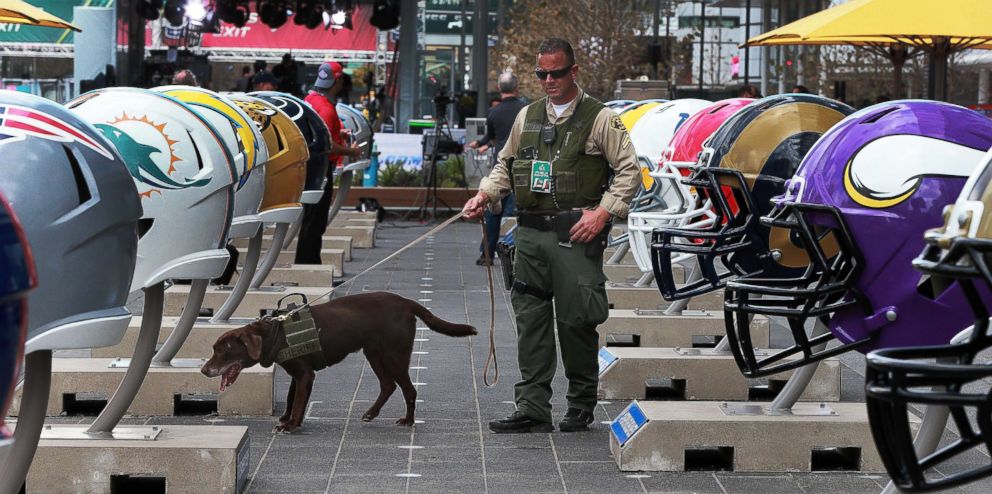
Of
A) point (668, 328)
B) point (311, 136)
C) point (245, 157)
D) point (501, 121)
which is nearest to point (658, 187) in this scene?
point (668, 328)

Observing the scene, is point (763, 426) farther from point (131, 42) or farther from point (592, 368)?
point (131, 42)

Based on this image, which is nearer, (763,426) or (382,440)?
(763,426)

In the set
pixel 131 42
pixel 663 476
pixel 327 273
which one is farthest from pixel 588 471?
pixel 131 42

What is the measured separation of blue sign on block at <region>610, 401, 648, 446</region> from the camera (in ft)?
23.2

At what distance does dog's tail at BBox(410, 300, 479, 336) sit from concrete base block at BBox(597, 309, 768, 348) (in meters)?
2.27

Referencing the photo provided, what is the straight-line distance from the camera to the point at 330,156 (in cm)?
1439

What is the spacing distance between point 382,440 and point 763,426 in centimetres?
189

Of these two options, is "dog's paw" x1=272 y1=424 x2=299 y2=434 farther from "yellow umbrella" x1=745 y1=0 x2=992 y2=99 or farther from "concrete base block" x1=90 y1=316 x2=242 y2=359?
"yellow umbrella" x1=745 y1=0 x2=992 y2=99

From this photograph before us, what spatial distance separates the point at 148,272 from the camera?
687 cm

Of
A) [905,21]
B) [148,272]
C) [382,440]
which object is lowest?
[382,440]

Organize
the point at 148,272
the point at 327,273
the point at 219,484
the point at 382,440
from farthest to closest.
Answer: the point at 327,273, the point at 382,440, the point at 148,272, the point at 219,484

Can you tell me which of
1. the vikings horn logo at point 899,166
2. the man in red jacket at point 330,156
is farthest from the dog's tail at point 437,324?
the man in red jacket at point 330,156

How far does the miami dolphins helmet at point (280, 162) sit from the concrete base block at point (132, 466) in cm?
420

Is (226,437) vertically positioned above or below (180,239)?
below
